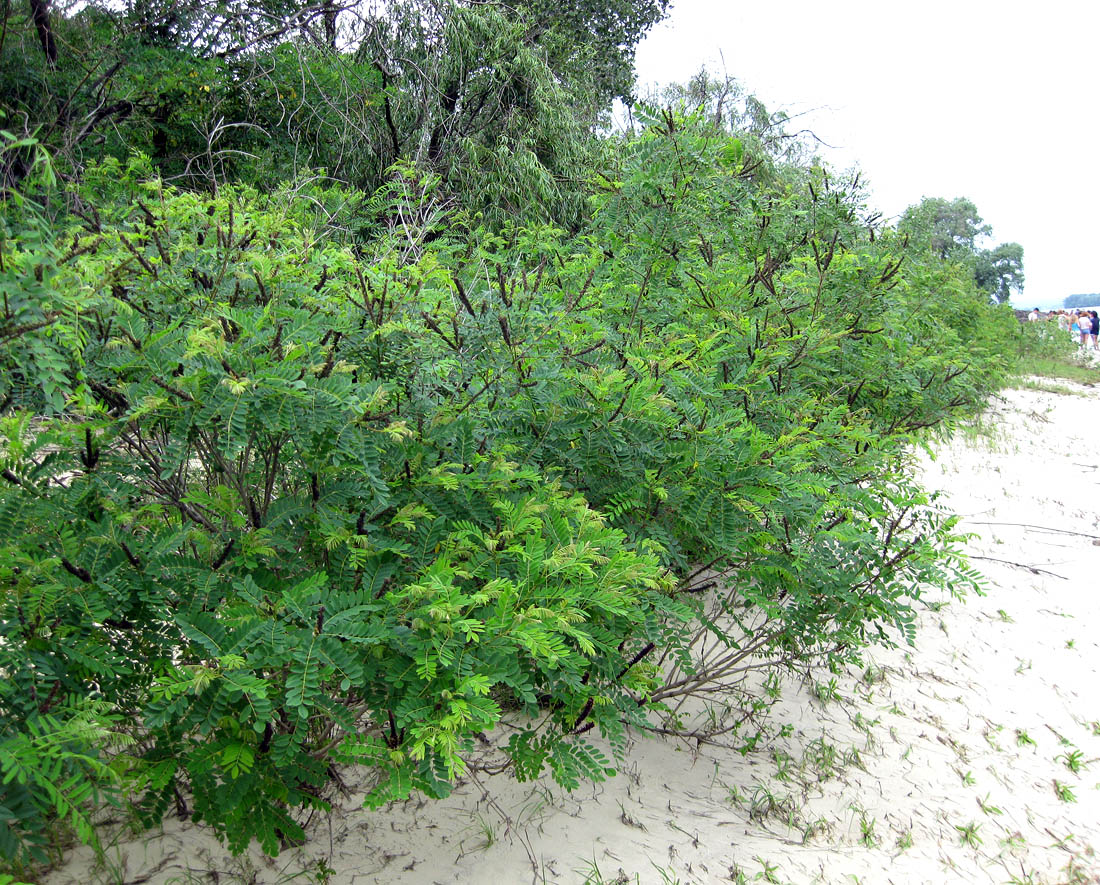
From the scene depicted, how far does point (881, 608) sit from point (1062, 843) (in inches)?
59.7

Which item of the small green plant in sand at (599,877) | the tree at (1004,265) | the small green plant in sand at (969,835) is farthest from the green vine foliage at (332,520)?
the tree at (1004,265)

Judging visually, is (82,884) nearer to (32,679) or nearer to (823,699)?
(32,679)

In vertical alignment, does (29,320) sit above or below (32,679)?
above

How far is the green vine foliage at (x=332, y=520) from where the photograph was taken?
1834mm

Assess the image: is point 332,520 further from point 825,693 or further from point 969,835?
point 825,693

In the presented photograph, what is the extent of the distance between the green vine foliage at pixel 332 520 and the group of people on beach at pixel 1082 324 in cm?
2154

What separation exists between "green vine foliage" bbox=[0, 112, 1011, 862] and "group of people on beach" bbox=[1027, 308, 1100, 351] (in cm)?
2154

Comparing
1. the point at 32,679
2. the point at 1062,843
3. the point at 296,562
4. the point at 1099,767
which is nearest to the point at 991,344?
the point at 1099,767

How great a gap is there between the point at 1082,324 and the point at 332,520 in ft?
83.7

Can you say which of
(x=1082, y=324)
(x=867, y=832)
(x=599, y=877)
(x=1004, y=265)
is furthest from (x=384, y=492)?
(x=1004, y=265)

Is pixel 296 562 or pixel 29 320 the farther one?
pixel 296 562

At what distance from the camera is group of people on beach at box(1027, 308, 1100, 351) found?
70.8 ft

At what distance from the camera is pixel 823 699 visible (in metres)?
4.24

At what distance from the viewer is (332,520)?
83.9 inches
